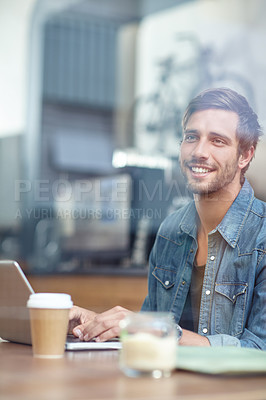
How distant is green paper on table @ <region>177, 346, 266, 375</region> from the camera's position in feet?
2.88

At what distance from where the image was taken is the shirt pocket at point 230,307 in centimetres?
138

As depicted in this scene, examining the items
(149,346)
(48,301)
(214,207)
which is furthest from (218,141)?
(149,346)

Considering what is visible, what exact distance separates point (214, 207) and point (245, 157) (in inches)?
5.0

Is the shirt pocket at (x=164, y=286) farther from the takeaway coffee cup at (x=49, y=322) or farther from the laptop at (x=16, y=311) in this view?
the takeaway coffee cup at (x=49, y=322)

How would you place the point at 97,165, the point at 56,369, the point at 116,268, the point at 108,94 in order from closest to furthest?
the point at 56,369
the point at 116,268
the point at 97,165
the point at 108,94

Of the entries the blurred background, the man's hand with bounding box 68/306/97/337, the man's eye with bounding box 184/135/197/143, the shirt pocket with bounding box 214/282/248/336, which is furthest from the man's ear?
the blurred background

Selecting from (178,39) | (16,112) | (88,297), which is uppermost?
(178,39)

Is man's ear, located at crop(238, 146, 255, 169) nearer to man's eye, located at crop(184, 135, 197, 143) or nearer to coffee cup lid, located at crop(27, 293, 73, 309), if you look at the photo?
man's eye, located at crop(184, 135, 197, 143)

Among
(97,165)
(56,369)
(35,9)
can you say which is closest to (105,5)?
(35,9)

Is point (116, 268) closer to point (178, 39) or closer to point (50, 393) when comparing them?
point (178, 39)

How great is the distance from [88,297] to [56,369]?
2597 millimetres

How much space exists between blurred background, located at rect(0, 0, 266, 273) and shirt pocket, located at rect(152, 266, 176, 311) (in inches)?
101

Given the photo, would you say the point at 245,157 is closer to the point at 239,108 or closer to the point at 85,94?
the point at 239,108

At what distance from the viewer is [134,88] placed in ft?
16.2
